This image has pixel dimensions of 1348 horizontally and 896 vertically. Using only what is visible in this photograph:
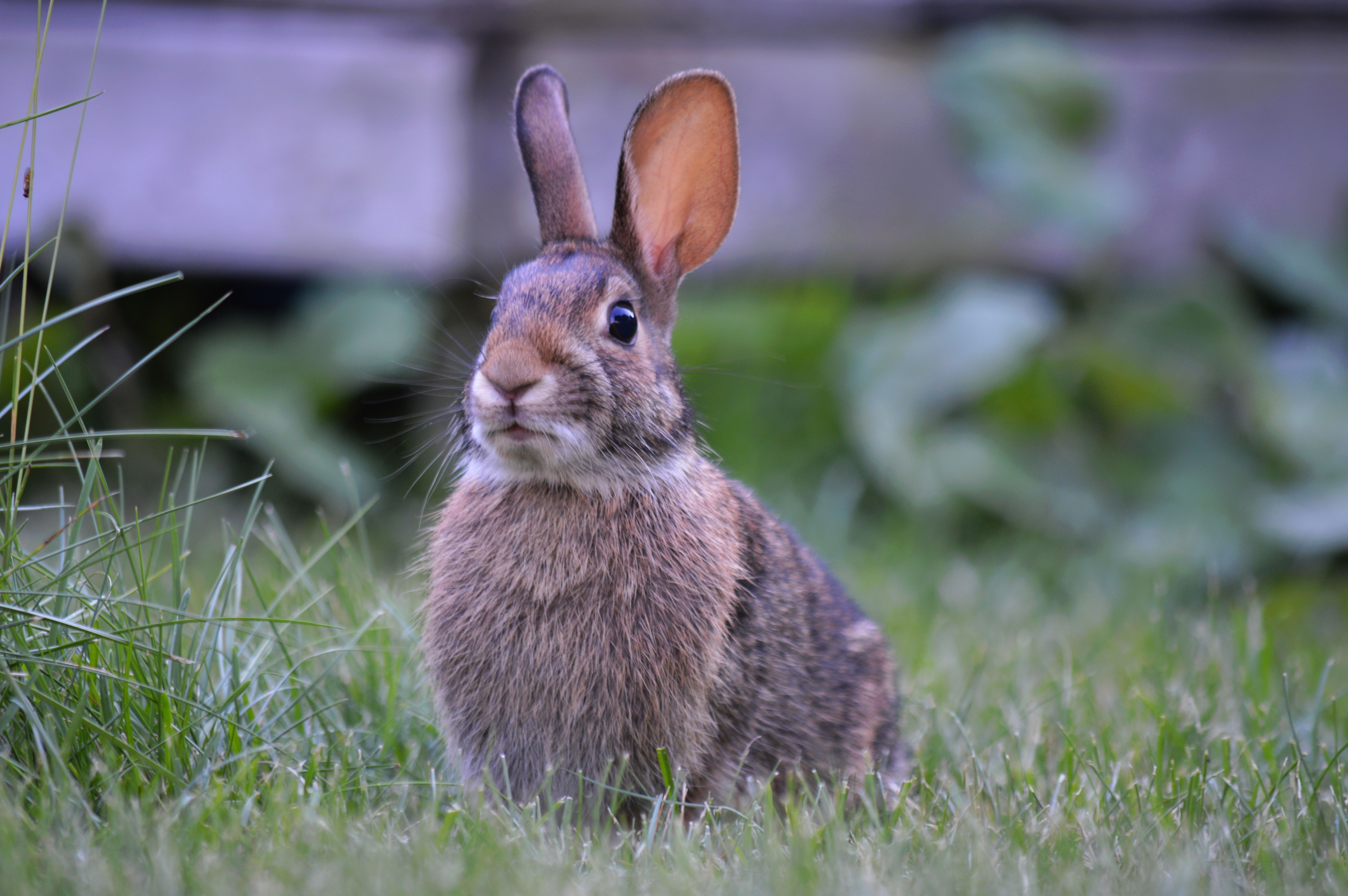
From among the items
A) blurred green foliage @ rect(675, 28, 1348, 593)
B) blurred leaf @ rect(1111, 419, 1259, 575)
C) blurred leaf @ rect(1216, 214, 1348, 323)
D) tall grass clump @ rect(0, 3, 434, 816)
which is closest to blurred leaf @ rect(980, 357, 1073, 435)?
blurred green foliage @ rect(675, 28, 1348, 593)

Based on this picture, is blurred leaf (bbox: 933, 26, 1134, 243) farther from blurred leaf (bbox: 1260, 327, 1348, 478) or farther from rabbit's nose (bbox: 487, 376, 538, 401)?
rabbit's nose (bbox: 487, 376, 538, 401)

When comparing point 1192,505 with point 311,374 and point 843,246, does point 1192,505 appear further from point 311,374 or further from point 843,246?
point 311,374

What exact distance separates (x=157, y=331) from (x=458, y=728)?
387cm

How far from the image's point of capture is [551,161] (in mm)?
2703

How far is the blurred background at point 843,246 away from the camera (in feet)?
16.1

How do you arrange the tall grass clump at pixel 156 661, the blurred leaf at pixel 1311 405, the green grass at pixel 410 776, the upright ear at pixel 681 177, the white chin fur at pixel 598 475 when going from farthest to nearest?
the blurred leaf at pixel 1311 405 < the upright ear at pixel 681 177 < the white chin fur at pixel 598 475 < the tall grass clump at pixel 156 661 < the green grass at pixel 410 776

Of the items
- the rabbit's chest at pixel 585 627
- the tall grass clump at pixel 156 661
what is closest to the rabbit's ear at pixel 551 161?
the rabbit's chest at pixel 585 627

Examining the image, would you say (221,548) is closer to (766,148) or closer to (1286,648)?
(766,148)

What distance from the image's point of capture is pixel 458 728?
2.42 meters

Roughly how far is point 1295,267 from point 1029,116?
4.64 ft

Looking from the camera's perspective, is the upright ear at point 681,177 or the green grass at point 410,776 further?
the upright ear at point 681,177

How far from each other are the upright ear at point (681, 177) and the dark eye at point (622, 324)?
0.23m

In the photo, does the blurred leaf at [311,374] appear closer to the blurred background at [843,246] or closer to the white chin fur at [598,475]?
the blurred background at [843,246]

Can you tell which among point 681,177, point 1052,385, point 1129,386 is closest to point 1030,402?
point 1052,385
